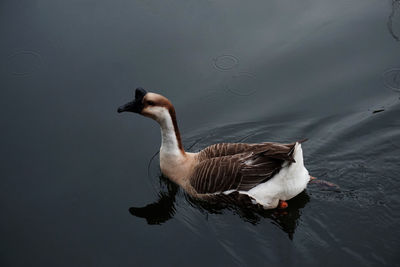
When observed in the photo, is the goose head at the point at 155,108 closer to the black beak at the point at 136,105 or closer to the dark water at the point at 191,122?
the black beak at the point at 136,105

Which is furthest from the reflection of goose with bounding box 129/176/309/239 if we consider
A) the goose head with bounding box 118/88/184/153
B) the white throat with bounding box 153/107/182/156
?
the goose head with bounding box 118/88/184/153

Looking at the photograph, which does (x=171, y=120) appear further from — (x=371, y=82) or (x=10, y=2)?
(x=10, y=2)

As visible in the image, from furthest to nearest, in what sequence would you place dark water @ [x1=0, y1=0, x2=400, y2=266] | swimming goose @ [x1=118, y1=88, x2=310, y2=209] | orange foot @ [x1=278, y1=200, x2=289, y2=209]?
orange foot @ [x1=278, y1=200, x2=289, y2=209] < swimming goose @ [x1=118, y1=88, x2=310, y2=209] < dark water @ [x1=0, y1=0, x2=400, y2=266]

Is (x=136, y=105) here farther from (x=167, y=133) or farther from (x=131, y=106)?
(x=167, y=133)

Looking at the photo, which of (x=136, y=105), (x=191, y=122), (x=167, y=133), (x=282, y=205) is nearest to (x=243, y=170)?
(x=282, y=205)

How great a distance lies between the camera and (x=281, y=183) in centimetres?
504

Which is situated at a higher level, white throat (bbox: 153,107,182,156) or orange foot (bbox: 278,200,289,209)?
white throat (bbox: 153,107,182,156)

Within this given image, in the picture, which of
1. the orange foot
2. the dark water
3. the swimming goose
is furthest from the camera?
the orange foot

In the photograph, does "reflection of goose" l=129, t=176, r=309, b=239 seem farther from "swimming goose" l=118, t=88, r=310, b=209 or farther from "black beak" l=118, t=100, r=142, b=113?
"black beak" l=118, t=100, r=142, b=113

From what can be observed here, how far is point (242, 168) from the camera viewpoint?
5059 millimetres

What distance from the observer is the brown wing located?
5016 millimetres

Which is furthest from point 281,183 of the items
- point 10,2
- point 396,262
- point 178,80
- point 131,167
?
point 10,2

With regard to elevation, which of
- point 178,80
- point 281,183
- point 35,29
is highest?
point 35,29

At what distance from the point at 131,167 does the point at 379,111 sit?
366cm
